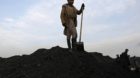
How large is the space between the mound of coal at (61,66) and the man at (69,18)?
57 centimetres

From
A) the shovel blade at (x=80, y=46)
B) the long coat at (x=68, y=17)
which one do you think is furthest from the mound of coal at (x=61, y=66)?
the long coat at (x=68, y=17)

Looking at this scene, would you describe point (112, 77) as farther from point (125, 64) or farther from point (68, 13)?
point (68, 13)

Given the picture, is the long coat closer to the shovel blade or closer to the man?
the man

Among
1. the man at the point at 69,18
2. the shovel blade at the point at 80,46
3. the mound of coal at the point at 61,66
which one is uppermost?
the man at the point at 69,18

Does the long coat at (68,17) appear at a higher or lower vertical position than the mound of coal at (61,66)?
higher

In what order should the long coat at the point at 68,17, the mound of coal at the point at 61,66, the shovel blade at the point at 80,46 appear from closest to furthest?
the mound of coal at the point at 61,66 < the shovel blade at the point at 80,46 < the long coat at the point at 68,17

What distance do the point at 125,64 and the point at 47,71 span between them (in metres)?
3.33

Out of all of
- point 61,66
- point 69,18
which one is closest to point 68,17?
point 69,18

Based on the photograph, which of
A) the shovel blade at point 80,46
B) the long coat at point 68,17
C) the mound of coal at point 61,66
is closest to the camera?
the mound of coal at point 61,66

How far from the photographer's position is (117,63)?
45.0 ft

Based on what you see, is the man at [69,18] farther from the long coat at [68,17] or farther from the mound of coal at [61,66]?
the mound of coal at [61,66]

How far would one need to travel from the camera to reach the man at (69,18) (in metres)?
13.5

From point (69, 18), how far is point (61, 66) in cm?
235

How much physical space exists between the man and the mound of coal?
22.5 inches
